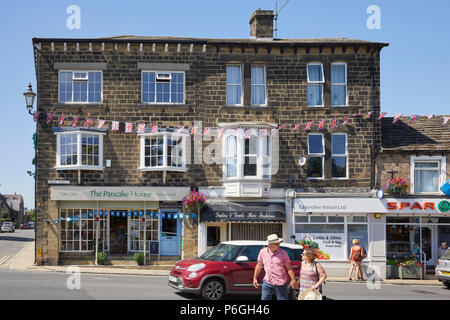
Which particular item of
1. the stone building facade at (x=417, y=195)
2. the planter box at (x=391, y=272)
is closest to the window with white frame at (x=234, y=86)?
Answer: the stone building facade at (x=417, y=195)

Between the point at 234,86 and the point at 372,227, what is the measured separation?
8.91 meters

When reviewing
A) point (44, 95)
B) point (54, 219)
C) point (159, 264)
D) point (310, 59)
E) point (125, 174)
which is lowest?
point (159, 264)

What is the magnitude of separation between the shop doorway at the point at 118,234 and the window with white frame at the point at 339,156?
32.4 feet

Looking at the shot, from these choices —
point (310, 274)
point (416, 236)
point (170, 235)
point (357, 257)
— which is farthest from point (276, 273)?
point (416, 236)

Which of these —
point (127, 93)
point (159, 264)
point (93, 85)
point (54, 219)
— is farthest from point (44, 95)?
point (159, 264)

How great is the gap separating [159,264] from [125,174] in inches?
169

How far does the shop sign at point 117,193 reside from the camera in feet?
78.6

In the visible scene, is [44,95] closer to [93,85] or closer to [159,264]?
[93,85]

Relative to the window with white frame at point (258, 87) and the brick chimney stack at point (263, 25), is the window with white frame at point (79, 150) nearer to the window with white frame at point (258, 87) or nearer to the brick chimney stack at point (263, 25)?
the window with white frame at point (258, 87)

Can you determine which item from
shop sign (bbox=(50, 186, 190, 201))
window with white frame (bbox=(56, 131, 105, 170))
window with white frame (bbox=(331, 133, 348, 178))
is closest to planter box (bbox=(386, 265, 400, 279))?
window with white frame (bbox=(331, 133, 348, 178))

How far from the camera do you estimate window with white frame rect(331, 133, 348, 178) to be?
2489 centimetres

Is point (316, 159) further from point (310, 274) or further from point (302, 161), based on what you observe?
point (310, 274)

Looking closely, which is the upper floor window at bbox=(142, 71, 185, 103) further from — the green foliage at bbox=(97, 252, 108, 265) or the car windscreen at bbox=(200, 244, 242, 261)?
the car windscreen at bbox=(200, 244, 242, 261)

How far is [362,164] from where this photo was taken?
81.2ft
